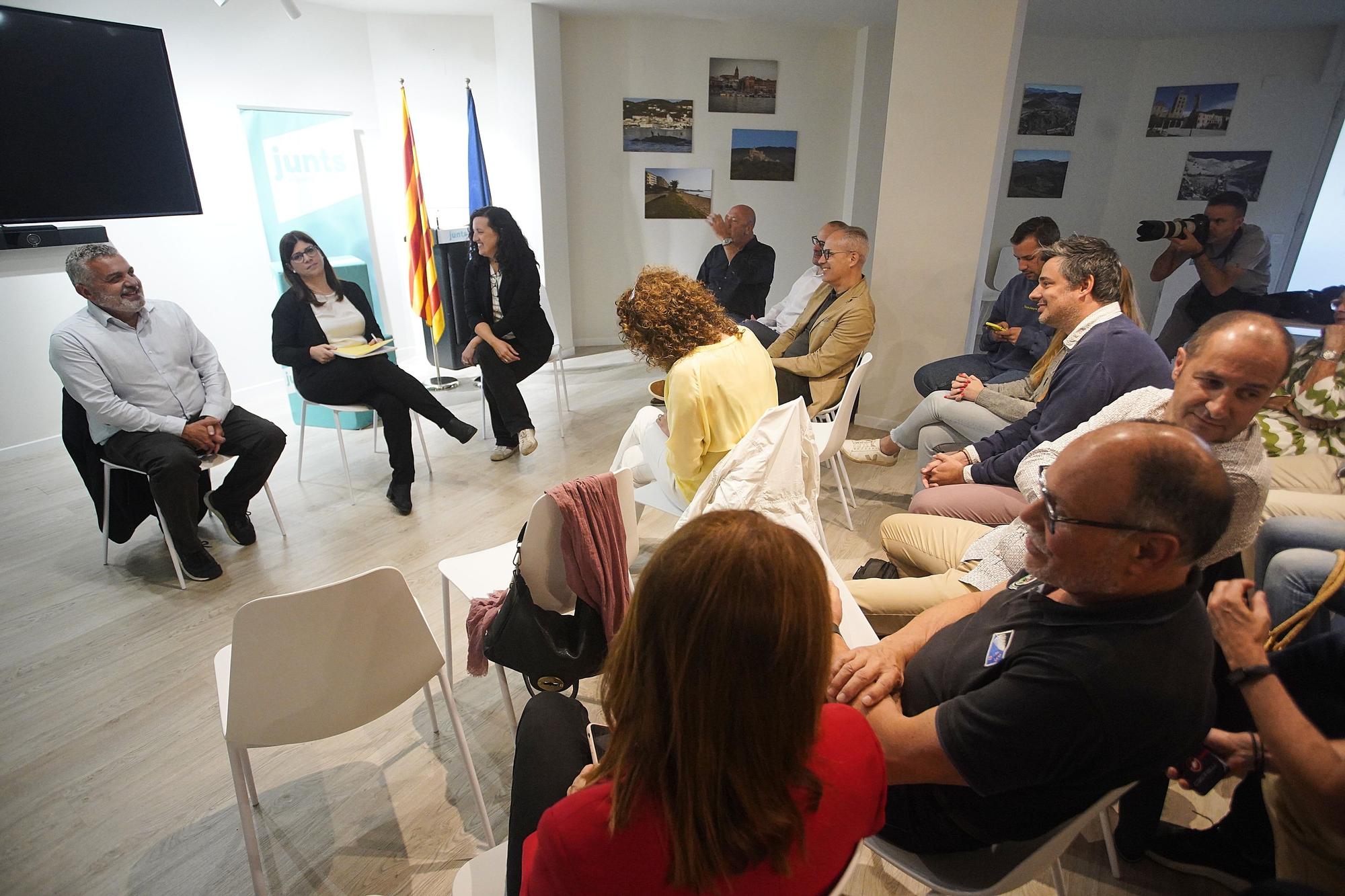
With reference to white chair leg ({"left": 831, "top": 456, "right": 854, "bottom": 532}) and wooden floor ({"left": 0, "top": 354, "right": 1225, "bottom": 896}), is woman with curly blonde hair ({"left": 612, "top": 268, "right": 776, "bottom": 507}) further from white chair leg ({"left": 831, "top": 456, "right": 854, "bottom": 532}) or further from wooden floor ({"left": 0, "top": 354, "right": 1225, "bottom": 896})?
white chair leg ({"left": 831, "top": 456, "right": 854, "bottom": 532})

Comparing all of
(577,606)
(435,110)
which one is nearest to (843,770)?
(577,606)

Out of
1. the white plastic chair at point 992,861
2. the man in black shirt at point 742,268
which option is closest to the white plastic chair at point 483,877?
the white plastic chair at point 992,861

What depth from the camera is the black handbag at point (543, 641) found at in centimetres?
172

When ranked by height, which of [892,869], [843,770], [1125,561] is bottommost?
[892,869]

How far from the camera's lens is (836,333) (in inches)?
148

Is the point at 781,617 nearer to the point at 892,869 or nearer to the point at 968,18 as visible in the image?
the point at 892,869

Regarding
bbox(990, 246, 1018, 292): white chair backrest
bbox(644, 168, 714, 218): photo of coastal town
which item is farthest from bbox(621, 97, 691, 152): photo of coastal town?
bbox(990, 246, 1018, 292): white chair backrest

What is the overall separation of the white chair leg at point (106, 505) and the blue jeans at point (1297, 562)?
419cm

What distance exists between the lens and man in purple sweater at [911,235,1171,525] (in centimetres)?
227

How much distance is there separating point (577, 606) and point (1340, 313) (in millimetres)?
2729

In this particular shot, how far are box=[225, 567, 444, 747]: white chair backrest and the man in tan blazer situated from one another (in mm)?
2588

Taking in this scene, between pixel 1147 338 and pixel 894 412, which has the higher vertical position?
pixel 1147 338

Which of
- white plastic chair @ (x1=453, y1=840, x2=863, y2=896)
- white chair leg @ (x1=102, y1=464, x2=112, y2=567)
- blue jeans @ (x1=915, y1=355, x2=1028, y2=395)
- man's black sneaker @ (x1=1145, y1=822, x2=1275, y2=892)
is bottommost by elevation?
man's black sneaker @ (x1=1145, y1=822, x2=1275, y2=892)

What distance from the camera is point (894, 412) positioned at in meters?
4.64
